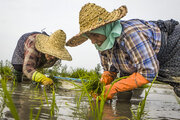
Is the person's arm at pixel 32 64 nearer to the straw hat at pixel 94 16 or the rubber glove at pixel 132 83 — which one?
the straw hat at pixel 94 16

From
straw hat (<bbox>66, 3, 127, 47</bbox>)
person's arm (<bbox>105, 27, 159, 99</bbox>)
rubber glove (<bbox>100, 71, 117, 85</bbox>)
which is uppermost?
straw hat (<bbox>66, 3, 127, 47</bbox>)

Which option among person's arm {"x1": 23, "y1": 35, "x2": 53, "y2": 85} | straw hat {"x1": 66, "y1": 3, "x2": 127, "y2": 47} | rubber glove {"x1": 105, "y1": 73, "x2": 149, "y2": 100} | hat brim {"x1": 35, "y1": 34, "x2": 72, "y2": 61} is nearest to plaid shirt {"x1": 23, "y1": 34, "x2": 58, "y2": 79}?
person's arm {"x1": 23, "y1": 35, "x2": 53, "y2": 85}

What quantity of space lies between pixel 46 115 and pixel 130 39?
3.76 ft

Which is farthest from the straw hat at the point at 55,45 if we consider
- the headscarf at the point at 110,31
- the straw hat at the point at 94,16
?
the headscarf at the point at 110,31

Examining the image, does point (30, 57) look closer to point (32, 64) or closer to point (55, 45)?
point (32, 64)

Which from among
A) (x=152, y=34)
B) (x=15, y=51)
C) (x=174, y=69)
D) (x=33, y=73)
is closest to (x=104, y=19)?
(x=152, y=34)

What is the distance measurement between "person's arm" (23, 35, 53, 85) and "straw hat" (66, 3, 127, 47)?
Answer: 1.30m

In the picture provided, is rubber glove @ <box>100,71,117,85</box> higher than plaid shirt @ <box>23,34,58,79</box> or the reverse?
the reverse

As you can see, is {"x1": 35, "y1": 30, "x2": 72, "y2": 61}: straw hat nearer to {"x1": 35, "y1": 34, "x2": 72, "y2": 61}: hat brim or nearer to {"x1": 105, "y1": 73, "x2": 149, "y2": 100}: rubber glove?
{"x1": 35, "y1": 34, "x2": 72, "y2": 61}: hat brim

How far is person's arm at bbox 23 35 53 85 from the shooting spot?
2.93m

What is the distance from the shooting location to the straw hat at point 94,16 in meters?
1.83

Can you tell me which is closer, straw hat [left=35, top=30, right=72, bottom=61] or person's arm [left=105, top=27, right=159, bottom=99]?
person's arm [left=105, top=27, right=159, bottom=99]

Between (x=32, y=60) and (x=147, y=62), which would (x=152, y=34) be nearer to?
(x=147, y=62)

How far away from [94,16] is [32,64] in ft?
5.58
